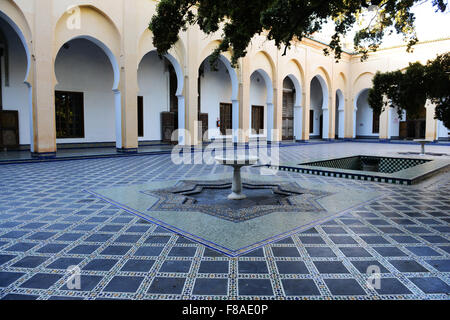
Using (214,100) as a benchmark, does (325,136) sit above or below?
below

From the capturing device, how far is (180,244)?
3.28 m

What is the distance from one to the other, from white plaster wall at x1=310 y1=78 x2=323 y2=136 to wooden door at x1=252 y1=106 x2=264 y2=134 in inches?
243

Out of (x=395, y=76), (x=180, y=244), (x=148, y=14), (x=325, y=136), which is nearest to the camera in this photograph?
(x=180, y=244)

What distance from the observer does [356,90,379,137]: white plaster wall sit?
24719 millimetres

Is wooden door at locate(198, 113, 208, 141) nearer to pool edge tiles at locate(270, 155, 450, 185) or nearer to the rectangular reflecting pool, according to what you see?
the rectangular reflecting pool

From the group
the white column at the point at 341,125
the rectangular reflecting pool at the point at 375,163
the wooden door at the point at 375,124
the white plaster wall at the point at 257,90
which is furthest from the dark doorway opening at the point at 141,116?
the wooden door at the point at 375,124

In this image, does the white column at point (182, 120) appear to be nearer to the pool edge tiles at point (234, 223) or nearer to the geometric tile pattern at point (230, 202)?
the geometric tile pattern at point (230, 202)

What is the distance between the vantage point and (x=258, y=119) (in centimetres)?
2067

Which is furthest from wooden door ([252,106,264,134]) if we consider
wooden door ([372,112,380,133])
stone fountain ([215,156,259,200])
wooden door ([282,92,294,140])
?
stone fountain ([215,156,259,200])

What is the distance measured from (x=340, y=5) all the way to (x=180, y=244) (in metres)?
4.73

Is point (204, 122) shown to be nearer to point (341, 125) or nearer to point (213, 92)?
point (213, 92)
